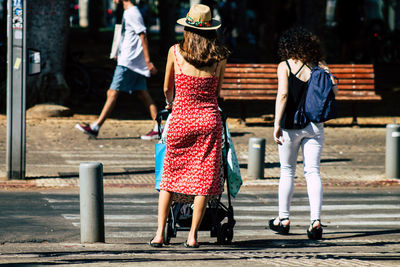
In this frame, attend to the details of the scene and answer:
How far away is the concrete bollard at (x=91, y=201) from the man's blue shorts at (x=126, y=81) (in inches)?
222

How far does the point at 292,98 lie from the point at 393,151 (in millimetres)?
3458

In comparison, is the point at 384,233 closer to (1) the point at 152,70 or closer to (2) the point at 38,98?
(1) the point at 152,70

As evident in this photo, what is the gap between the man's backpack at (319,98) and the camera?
727 cm

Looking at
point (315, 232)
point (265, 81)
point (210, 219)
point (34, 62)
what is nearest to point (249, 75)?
point (265, 81)

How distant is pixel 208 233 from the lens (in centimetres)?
774

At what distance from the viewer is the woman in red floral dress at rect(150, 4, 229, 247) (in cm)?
643

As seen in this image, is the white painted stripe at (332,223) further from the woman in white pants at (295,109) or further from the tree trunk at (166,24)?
the tree trunk at (166,24)

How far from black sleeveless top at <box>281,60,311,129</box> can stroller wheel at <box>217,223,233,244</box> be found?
116 cm

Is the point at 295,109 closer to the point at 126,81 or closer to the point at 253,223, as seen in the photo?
the point at 253,223

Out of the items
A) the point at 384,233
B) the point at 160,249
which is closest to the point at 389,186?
the point at 384,233

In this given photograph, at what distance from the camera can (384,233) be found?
759 cm

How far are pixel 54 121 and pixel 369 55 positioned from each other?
16.1 m

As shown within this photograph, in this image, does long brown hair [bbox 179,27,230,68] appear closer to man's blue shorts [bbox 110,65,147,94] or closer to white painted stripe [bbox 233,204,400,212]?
white painted stripe [bbox 233,204,400,212]

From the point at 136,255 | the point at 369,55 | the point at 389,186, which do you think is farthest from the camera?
the point at 369,55
